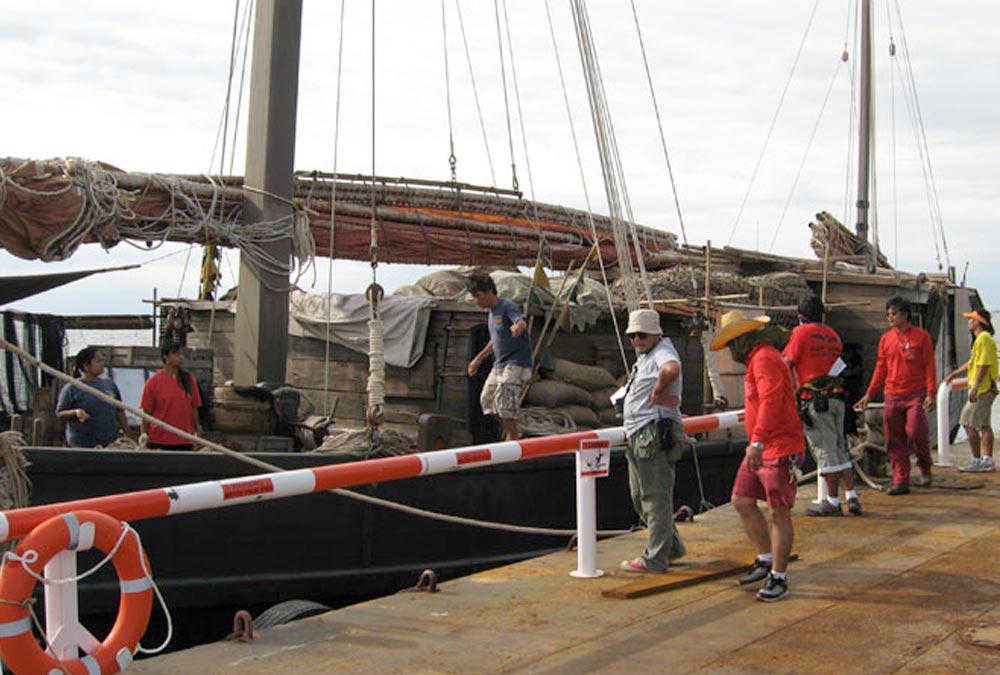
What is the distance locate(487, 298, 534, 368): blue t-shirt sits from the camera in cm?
960

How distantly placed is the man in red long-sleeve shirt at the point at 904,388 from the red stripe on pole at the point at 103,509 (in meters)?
6.52

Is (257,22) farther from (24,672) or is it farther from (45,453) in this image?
(24,672)

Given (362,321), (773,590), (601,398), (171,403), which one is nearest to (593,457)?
(773,590)

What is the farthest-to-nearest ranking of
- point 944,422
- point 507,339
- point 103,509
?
point 944,422 → point 507,339 → point 103,509

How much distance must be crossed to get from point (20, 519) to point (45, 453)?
3.53 meters

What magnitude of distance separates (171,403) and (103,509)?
14.4 ft

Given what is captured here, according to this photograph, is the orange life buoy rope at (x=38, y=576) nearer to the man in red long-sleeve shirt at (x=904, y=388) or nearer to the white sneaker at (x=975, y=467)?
the man in red long-sleeve shirt at (x=904, y=388)

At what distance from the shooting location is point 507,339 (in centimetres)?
968

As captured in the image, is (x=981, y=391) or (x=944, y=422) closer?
(x=981, y=391)

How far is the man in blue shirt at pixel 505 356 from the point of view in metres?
9.48

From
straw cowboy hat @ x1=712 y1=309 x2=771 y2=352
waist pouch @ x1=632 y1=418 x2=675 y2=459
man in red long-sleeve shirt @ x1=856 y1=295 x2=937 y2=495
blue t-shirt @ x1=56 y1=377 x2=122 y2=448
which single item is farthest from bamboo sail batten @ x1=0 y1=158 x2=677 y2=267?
straw cowboy hat @ x1=712 y1=309 x2=771 y2=352

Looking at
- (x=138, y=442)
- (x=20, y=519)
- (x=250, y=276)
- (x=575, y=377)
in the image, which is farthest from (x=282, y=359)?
(x=20, y=519)

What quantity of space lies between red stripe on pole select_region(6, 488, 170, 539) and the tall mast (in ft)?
60.6

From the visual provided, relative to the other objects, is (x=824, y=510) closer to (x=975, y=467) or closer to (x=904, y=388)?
(x=904, y=388)
